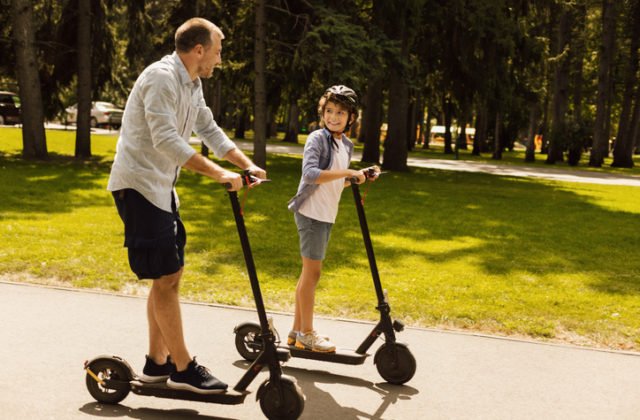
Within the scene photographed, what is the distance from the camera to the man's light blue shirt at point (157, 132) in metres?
3.77

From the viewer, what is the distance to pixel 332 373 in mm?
4918

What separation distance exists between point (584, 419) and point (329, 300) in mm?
2946

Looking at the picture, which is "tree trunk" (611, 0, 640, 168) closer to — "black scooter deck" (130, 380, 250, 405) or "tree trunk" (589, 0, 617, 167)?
"tree trunk" (589, 0, 617, 167)

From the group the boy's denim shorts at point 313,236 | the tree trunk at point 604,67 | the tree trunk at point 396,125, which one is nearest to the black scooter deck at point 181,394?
the boy's denim shorts at point 313,236

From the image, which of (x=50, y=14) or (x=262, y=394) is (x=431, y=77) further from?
(x=262, y=394)

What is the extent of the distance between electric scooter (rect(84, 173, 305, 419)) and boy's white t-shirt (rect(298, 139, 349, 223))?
2.70 ft

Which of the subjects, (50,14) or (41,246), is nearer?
(41,246)

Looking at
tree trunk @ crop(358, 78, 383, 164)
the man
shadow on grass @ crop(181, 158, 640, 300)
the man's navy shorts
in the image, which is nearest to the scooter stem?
the man

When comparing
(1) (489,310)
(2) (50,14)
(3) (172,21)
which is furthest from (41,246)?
(3) (172,21)

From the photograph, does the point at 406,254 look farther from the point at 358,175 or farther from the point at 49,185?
the point at 49,185

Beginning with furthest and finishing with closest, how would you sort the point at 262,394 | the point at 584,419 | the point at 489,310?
the point at 489,310, the point at 584,419, the point at 262,394

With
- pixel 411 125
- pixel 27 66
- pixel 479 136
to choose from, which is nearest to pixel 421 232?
pixel 27 66

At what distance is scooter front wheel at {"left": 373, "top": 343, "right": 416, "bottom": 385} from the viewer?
4680 mm

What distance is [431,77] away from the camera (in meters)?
25.6
